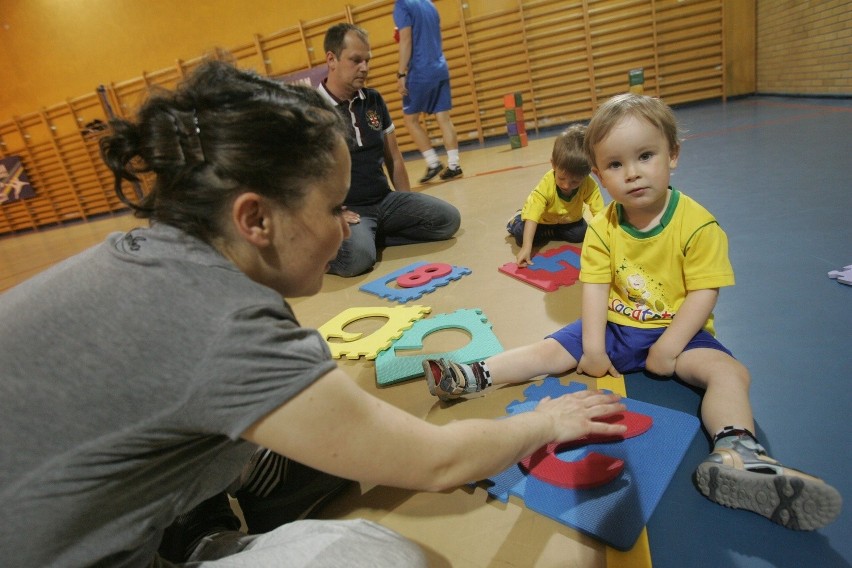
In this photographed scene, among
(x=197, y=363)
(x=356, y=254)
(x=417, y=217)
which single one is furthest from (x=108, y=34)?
(x=197, y=363)

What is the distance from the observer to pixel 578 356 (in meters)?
1.48

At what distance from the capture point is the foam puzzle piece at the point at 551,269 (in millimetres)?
2115

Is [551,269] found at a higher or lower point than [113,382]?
lower

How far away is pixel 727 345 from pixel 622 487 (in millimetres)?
676

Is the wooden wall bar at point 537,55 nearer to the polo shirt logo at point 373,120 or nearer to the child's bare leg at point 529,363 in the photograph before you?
the polo shirt logo at point 373,120

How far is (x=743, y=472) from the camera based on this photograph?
0.92 m

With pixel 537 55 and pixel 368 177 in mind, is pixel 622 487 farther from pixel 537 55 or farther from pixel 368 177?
pixel 537 55

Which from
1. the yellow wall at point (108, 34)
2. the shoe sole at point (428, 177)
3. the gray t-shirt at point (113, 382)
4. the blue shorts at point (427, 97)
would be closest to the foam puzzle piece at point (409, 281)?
the gray t-shirt at point (113, 382)

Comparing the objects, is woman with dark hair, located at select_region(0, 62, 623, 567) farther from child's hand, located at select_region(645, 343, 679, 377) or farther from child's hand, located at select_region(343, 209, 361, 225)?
child's hand, located at select_region(343, 209, 361, 225)

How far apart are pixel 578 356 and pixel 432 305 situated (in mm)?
840

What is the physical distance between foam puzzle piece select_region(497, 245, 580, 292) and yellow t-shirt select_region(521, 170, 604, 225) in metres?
0.18

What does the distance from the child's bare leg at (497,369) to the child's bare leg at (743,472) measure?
398 mm

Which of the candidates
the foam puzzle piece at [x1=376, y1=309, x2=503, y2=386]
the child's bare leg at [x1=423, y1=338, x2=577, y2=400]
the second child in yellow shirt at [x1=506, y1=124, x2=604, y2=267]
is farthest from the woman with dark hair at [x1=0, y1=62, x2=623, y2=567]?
the second child in yellow shirt at [x1=506, y1=124, x2=604, y2=267]

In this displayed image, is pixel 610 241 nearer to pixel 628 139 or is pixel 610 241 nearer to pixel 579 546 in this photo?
pixel 628 139
